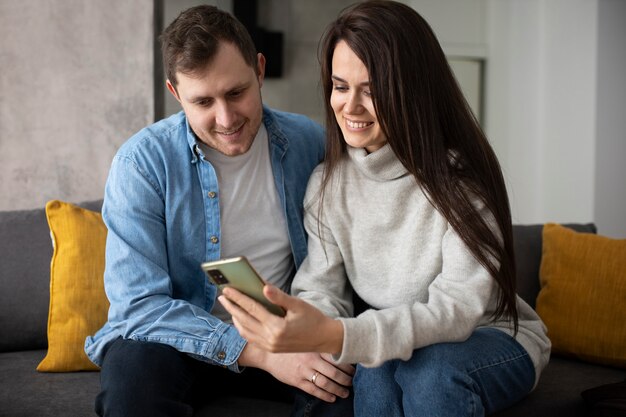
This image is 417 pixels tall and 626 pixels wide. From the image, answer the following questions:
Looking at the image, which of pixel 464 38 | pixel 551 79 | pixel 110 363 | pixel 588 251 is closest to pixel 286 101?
pixel 464 38

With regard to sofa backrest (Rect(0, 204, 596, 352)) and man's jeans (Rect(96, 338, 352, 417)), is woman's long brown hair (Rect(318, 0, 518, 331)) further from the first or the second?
sofa backrest (Rect(0, 204, 596, 352))

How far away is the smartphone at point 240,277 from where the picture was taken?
1.29m

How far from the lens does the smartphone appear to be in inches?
50.8

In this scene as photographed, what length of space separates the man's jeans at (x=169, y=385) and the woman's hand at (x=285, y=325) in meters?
0.28

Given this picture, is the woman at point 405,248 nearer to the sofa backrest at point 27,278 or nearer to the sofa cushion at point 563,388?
the sofa cushion at point 563,388

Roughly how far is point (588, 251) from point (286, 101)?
3.05 m

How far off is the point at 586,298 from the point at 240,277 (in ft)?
4.12

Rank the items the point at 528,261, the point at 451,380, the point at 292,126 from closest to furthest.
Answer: the point at 451,380 < the point at 292,126 < the point at 528,261

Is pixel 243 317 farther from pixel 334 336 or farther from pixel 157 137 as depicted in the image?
pixel 157 137

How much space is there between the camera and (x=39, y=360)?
6.94ft

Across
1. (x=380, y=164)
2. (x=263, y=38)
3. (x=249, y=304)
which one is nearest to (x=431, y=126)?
(x=380, y=164)

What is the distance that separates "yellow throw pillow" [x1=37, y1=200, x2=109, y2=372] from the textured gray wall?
1.78 ft

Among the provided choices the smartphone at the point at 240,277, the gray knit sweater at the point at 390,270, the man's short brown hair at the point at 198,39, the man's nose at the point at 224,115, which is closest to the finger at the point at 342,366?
the gray knit sweater at the point at 390,270

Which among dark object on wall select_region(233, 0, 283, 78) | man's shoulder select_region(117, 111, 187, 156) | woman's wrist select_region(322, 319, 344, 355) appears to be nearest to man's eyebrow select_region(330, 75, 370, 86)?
man's shoulder select_region(117, 111, 187, 156)
